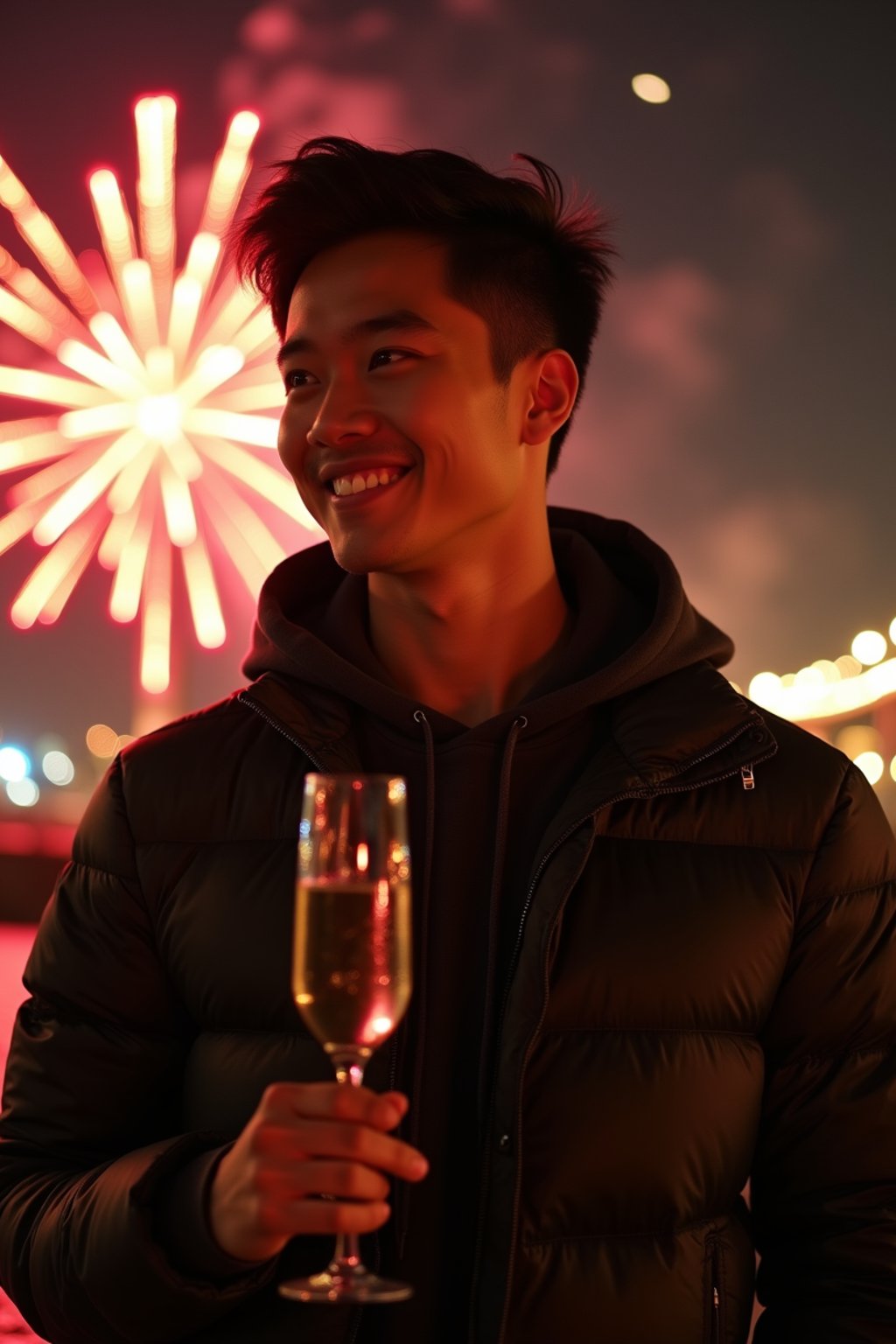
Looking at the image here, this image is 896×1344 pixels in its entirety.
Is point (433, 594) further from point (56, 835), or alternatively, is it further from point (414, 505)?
point (56, 835)

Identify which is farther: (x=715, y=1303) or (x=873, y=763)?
(x=873, y=763)

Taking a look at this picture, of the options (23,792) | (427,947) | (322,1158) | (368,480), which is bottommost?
(322,1158)

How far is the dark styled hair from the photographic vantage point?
235 cm

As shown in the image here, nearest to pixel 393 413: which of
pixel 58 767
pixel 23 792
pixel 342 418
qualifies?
pixel 342 418

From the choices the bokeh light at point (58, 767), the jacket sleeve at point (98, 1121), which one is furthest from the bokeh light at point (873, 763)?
the bokeh light at point (58, 767)

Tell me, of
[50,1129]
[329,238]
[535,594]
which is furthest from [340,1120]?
[329,238]

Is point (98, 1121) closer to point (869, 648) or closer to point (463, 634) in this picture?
point (463, 634)

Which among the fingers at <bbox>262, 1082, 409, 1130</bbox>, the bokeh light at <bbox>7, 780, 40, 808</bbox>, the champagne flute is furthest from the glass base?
the bokeh light at <bbox>7, 780, 40, 808</bbox>

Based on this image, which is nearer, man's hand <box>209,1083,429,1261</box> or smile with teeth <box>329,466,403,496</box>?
man's hand <box>209,1083,429,1261</box>

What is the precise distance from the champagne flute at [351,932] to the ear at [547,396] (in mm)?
1130

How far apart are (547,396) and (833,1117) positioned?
1143 mm

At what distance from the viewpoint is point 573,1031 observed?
6.66 ft

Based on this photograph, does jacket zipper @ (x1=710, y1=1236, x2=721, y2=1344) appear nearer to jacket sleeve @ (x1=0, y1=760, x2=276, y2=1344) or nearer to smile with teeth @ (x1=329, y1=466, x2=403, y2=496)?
jacket sleeve @ (x1=0, y1=760, x2=276, y2=1344)

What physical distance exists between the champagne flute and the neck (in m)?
0.92
